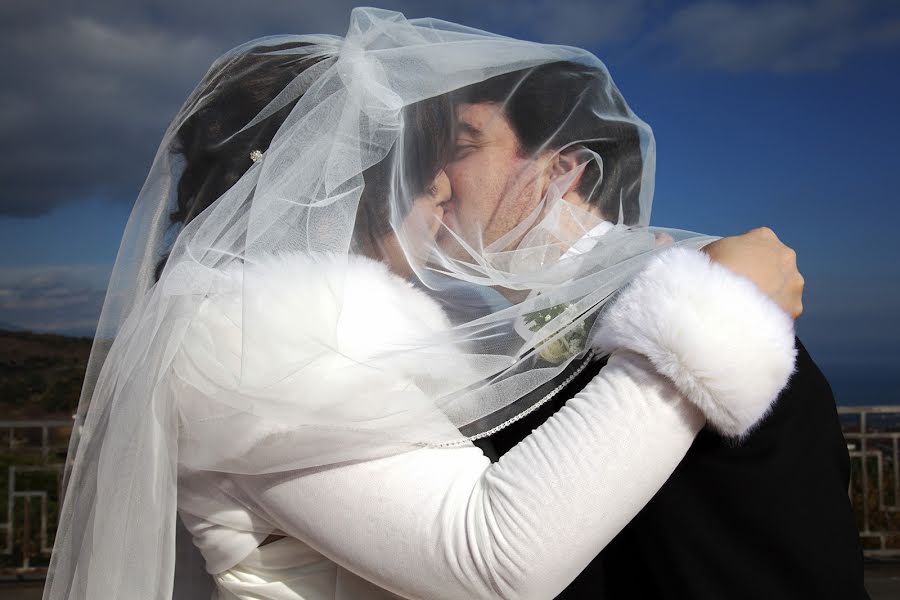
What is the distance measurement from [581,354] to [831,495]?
0.45 meters

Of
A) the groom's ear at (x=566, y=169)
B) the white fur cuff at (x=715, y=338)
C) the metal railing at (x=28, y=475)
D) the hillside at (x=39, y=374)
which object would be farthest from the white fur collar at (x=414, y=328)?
the hillside at (x=39, y=374)

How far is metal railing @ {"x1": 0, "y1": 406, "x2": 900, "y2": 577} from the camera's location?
20.0 feet

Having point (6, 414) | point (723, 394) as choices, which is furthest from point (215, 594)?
point (6, 414)

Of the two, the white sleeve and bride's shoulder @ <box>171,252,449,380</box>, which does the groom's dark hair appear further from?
the white sleeve

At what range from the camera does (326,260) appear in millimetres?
1180

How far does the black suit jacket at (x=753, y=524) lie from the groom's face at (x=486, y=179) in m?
0.54

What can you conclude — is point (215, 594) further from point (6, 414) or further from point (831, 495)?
point (6, 414)

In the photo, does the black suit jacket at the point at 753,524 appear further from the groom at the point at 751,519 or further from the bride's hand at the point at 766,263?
the bride's hand at the point at 766,263

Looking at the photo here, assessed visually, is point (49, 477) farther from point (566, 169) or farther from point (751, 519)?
point (751, 519)

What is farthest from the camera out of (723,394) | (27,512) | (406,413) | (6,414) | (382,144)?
(6,414)

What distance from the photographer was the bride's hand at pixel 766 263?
3.53ft

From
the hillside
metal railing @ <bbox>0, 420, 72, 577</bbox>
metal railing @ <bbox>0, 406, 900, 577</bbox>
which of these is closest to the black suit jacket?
metal railing @ <bbox>0, 406, 900, 577</bbox>

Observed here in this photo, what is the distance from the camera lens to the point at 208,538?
1.28m

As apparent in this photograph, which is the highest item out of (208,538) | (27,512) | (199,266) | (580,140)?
(580,140)
